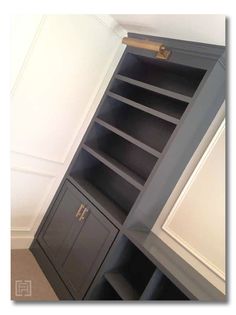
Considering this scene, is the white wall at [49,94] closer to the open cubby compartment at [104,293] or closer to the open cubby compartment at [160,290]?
the open cubby compartment at [104,293]

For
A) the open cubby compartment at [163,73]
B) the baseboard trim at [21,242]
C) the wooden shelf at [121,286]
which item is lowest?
the baseboard trim at [21,242]

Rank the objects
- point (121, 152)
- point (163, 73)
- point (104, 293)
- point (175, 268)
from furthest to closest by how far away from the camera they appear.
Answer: point (121, 152)
point (163, 73)
point (104, 293)
point (175, 268)

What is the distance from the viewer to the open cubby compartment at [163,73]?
219 centimetres

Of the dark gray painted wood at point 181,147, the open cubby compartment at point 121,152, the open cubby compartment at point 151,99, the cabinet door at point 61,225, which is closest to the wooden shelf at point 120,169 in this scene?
the open cubby compartment at point 121,152

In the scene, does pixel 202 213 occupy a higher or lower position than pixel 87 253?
higher

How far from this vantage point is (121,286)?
1928 millimetres

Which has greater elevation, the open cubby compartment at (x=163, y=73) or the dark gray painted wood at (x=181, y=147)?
the open cubby compartment at (x=163, y=73)

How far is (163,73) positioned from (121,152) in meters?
0.71

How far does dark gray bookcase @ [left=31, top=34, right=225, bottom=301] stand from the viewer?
185 centimetres

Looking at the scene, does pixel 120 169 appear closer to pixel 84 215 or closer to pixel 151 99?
pixel 84 215

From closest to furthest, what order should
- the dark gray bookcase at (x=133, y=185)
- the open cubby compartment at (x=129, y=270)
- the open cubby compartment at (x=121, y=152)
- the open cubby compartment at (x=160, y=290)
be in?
the open cubby compartment at (x=160, y=290) < the dark gray bookcase at (x=133, y=185) < the open cubby compartment at (x=129, y=270) < the open cubby compartment at (x=121, y=152)

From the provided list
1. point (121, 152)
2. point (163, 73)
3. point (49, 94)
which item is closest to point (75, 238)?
point (121, 152)

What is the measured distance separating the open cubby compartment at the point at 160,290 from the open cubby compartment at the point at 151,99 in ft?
3.60

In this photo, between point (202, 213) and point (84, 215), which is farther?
point (84, 215)
